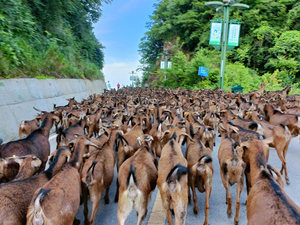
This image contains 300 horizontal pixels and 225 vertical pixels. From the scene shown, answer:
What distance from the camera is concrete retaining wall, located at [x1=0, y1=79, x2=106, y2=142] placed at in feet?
25.3

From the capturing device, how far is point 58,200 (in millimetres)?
2701

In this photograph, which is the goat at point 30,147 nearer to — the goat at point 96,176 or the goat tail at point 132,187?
the goat at point 96,176

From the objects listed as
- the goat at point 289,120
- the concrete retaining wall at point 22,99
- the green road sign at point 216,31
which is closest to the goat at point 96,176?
the concrete retaining wall at point 22,99

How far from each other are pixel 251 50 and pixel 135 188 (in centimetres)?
3103

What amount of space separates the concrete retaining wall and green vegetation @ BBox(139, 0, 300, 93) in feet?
54.5

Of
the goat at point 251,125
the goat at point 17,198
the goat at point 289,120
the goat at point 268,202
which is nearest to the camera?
the goat at point 268,202

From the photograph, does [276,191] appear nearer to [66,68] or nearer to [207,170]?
[207,170]

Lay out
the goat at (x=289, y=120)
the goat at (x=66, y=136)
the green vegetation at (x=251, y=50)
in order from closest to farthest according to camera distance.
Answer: the goat at (x=66, y=136) → the goat at (x=289, y=120) → the green vegetation at (x=251, y=50)

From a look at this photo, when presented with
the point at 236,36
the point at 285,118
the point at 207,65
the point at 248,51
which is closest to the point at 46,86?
the point at 285,118

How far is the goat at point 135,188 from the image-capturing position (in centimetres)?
322

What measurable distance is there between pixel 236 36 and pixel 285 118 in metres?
16.2

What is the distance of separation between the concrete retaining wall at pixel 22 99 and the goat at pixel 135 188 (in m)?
5.88

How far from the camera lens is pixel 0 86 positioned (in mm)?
8148

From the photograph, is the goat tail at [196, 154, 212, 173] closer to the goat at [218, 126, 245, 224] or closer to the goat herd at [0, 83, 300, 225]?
the goat herd at [0, 83, 300, 225]
